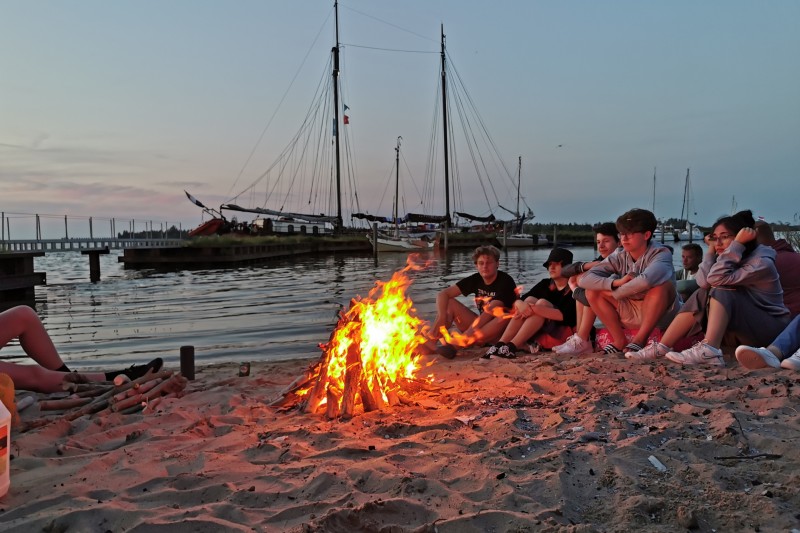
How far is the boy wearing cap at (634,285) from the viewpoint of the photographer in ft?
19.5

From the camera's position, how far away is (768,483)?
2.86 m

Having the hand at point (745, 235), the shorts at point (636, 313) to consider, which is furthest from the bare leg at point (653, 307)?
the hand at point (745, 235)

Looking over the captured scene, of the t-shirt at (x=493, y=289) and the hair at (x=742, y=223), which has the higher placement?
the hair at (x=742, y=223)

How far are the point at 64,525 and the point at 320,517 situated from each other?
1.24 m

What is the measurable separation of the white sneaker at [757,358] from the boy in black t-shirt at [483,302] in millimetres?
2724

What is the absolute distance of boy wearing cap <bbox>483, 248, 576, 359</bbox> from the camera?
22.4ft

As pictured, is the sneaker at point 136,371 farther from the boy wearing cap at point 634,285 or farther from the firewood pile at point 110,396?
the boy wearing cap at point 634,285

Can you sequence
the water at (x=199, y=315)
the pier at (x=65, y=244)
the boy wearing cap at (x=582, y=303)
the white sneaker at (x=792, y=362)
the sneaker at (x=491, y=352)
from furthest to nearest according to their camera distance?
the pier at (x=65, y=244), the water at (x=199, y=315), the sneaker at (x=491, y=352), the boy wearing cap at (x=582, y=303), the white sneaker at (x=792, y=362)

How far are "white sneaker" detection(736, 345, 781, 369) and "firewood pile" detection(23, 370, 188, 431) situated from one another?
17.0 ft

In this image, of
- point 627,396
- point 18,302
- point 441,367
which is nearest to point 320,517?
point 627,396

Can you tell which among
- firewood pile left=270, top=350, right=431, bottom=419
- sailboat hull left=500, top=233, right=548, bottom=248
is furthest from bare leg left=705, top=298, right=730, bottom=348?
sailboat hull left=500, top=233, right=548, bottom=248

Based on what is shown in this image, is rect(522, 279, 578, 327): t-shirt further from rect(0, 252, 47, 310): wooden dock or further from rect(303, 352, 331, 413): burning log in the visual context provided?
rect(0, 252, 47, 310): wooden dock

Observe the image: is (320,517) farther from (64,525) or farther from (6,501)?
(6,501)

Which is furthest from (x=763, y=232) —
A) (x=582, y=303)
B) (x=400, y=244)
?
(x=400, y=244)
